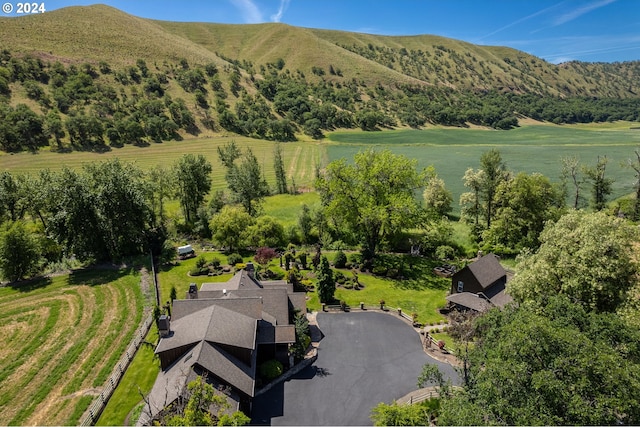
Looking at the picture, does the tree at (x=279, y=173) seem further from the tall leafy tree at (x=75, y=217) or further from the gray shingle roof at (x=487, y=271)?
the gray shingle roof at (x=487, y=271)

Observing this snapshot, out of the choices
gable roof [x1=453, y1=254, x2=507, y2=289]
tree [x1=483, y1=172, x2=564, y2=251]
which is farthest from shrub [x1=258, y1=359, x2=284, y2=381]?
tree [x1=483, y1=172, x2=564, y2=251]

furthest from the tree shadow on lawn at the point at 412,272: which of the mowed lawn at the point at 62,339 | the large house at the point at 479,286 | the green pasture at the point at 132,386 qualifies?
the mowed lawn at the point at 62,339

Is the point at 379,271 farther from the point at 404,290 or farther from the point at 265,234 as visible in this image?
the point at 265,234

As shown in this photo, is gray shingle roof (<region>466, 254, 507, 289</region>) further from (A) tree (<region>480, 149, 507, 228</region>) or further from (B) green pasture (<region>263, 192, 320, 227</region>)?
(B) green pasture (<region>263, 192, 320, 227</region>)

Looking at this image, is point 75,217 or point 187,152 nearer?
point 75,217

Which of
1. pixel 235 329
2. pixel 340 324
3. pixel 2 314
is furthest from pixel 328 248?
pixel 2 314

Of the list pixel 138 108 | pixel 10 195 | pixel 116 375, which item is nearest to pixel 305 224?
pixel 116 375
